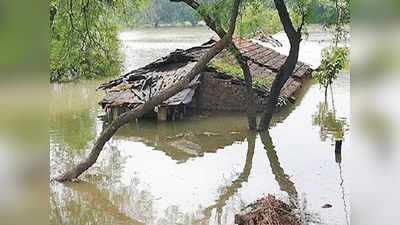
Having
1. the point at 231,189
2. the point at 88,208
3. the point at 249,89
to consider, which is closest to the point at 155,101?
the point at 231,189

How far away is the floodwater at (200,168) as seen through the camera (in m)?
8.38

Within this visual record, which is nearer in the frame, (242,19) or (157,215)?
(157,215)

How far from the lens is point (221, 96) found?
1712 cm

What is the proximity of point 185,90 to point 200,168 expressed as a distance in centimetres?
535

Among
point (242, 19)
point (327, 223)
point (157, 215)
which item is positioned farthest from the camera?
point (242, 19)

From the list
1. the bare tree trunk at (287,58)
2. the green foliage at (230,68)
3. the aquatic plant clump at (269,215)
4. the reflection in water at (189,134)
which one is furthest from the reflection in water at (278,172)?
the green foliage at (230,68)

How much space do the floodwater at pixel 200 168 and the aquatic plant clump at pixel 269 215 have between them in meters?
0.57

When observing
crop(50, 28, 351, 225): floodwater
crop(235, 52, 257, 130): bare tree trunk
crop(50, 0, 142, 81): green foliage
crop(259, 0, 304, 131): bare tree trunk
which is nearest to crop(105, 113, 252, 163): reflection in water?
crop(50, 28, 351, 225): floodwater

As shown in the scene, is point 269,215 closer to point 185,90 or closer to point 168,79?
point 185,90

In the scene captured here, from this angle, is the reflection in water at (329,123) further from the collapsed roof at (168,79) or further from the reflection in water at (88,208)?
the reflection in water at (88,208)

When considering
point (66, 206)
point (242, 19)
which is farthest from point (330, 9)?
point (66, 206)
